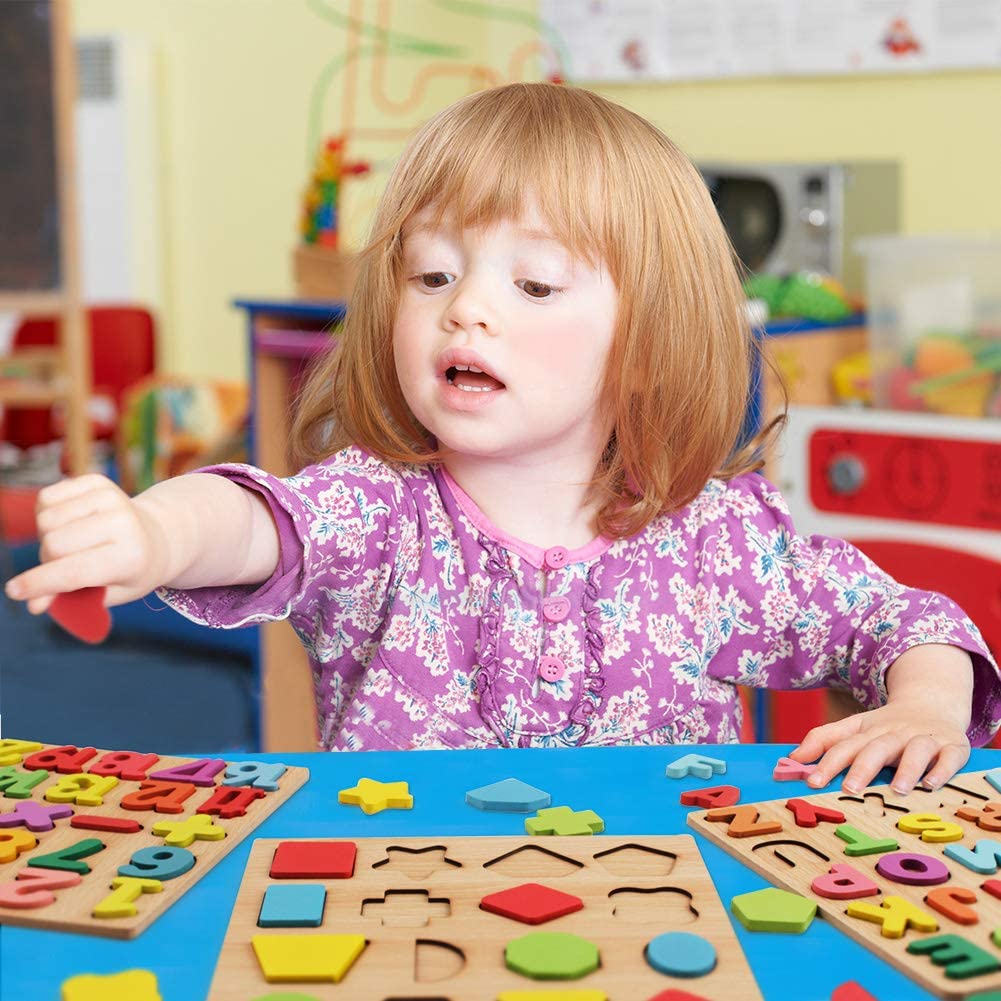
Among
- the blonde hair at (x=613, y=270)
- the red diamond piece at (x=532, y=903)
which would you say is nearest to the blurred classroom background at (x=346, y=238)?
the blonde hair at (x=613, y=270)

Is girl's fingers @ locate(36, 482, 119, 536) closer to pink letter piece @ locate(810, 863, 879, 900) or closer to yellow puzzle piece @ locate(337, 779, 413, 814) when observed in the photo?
yellow puzzle piece @ locate(337, 779, 413, 814)

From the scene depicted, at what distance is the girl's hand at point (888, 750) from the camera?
0.62 meters

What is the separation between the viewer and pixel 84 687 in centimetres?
255

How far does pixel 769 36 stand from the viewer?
2.30m

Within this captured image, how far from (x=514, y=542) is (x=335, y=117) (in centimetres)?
288

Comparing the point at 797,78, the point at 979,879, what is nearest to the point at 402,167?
the point at 979,879

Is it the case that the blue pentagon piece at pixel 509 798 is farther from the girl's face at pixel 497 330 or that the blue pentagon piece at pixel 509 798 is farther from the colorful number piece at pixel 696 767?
the girl's face at pixel 497 330

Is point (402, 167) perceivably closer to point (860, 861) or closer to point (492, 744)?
point (492, 744)

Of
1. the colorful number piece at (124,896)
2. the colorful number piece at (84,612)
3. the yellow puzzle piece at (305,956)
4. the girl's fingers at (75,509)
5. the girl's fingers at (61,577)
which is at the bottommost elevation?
the yellow puzzle piece at (305,956)

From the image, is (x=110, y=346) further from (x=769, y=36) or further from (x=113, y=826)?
(x=113, y=826)

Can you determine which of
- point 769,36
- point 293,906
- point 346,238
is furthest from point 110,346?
point 293,906

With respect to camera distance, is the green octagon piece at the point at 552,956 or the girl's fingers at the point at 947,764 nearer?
the green octagon piece at the point at 552,956

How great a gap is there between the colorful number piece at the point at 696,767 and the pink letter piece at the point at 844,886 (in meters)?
0.12

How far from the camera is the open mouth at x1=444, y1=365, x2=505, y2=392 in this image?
770 mm
